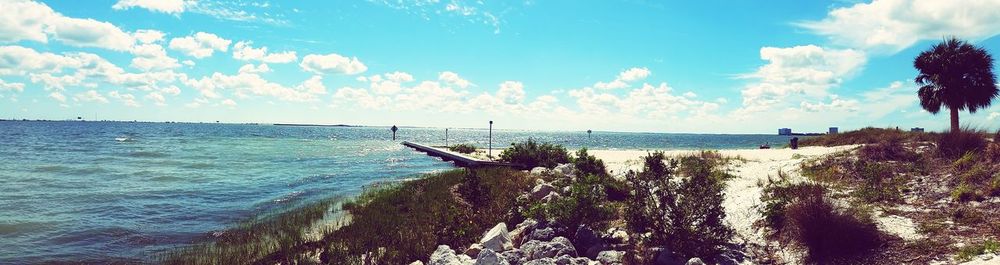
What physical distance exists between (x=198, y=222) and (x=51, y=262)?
4.23m

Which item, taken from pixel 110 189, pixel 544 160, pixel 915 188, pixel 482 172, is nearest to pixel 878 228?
pixel 915 188

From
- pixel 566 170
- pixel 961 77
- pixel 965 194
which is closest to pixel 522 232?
pixel 965 194

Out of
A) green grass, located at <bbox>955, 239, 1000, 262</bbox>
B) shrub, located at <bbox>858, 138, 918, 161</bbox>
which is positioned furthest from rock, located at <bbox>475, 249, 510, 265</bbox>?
shrub, located at <bbox>858, 138, 918, 161</bbox>

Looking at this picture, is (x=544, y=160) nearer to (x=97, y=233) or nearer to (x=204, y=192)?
(x=204, y=192)

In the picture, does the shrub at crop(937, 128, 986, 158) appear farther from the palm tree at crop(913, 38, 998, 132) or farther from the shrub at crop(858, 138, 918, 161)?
the palm tree at crop(913, 38, 998, 132)

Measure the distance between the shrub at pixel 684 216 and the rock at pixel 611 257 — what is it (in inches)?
25.7

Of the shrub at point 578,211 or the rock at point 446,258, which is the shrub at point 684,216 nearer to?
the shrub at point 578,211

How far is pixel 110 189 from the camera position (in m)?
21.0

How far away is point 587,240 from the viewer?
30.9ft

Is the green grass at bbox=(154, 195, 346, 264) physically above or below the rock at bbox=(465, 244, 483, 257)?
below

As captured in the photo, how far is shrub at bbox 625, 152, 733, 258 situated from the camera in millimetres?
8289

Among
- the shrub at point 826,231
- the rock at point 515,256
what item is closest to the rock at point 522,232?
the rock at point 515,256

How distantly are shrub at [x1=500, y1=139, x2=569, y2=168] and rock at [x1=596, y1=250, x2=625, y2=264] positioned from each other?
18.2 meters

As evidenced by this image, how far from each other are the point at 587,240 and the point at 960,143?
10.9 meters
